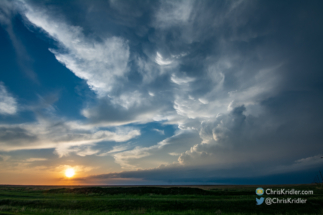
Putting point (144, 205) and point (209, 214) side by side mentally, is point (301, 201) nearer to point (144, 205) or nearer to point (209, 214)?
point (209, 214)

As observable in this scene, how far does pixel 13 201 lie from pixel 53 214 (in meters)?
25.4

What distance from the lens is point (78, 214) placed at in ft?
102

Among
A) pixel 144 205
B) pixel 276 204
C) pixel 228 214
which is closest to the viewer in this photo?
pixel 228 214

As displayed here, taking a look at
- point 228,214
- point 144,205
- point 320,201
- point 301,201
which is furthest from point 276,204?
point 144,205

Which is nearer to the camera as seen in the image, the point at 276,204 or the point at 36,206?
the point at 276,204

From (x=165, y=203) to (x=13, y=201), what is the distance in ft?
142

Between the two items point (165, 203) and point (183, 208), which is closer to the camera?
point (183, 208)

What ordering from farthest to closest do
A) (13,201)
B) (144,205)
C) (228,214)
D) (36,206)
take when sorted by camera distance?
(13,201), (36,206), (144,205), (228,214)

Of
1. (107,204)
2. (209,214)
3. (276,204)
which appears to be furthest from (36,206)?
(276,204)

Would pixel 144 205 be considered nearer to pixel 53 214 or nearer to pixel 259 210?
pixel 53 214

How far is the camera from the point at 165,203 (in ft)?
126

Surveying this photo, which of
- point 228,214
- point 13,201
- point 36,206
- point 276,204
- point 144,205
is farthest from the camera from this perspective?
point 13,201

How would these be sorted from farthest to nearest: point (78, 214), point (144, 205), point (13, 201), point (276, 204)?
point (13, 201) < point (144, 205) < point (276, 204) < point (78, 214)

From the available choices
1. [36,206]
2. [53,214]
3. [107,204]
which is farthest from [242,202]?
[36,206]
